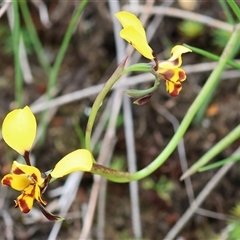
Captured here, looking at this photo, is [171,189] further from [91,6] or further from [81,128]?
[91,6]

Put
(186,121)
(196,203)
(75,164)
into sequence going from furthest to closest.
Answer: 1. (196,203)
2. (186,121)
3. (75,164)

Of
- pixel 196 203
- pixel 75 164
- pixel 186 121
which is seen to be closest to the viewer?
pixel 75 164

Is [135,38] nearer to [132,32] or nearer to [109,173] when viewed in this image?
[132,32]

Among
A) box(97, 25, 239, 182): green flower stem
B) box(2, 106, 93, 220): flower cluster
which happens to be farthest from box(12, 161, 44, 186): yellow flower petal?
box(97, 25, 239, 182): green flower stem

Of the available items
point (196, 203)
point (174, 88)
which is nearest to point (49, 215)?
point (174, 88)

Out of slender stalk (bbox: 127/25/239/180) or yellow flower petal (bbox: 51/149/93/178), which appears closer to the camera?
yellow flower petal (bbox: 51/149/93/178)

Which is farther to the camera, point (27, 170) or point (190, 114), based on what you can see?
point (190, 114)

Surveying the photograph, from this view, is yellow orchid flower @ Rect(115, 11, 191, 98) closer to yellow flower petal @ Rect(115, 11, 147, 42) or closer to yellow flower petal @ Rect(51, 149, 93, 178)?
yellow flower petal @ Rect(115, 11, 147, 42)

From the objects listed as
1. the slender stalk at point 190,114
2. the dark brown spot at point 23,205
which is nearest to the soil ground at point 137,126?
the slender stalk at point 190,114
